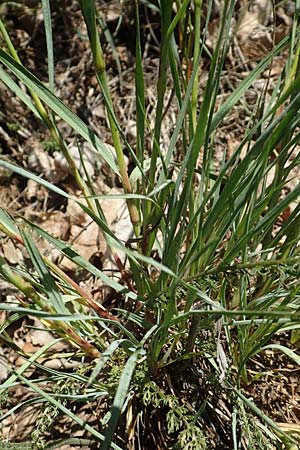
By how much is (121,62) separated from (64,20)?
229 mm


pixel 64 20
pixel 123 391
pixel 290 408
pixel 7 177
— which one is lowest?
pixel 123 391

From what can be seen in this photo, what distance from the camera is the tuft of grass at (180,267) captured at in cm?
75

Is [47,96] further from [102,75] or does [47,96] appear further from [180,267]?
[180,267]

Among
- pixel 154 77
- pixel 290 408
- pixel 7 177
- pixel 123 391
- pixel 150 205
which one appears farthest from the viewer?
pixel 154 77

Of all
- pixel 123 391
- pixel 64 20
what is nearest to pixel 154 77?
pixel 64 20

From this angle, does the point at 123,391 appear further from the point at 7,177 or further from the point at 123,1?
the point at 123,1

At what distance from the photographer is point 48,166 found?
60.7 inches

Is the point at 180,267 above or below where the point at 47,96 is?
below

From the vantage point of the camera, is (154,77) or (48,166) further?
(154,77)

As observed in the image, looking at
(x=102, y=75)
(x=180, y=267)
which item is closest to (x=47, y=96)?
(x=102, y=75)

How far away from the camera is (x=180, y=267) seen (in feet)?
2.76

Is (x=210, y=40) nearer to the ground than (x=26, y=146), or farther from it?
farther from it

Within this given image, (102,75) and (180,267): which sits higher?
(102,75)

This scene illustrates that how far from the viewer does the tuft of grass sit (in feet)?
2.47
